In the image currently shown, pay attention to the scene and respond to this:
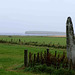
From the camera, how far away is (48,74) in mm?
9273

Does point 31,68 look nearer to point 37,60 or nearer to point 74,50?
point 37,60

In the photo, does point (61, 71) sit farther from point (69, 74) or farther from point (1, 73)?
point (1, 73)

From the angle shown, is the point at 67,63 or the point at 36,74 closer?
the point at 36,74

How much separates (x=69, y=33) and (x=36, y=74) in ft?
10.8

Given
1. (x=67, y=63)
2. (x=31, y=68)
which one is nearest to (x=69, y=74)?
(x=67, y=63)

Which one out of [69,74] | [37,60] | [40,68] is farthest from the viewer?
[37,60]

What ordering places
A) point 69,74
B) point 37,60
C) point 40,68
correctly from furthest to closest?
1. point 37,60
2. point 40,68
3. point 69,74

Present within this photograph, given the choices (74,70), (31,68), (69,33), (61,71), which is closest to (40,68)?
(31,68)

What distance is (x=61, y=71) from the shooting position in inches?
360

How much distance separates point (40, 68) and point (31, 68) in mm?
625

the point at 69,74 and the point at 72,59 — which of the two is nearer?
the point at 69,74

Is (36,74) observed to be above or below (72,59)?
below

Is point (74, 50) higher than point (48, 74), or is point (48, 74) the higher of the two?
point (74, 50)

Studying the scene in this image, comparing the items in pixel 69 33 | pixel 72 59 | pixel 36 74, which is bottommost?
pixel 36 74
